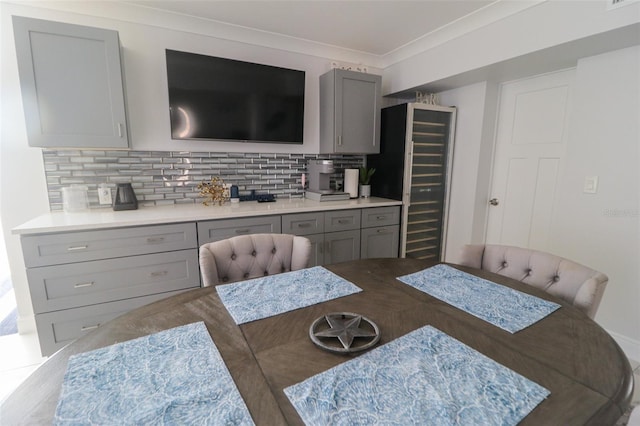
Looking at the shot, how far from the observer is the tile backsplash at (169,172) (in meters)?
2.33

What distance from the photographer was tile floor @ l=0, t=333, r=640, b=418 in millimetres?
1846

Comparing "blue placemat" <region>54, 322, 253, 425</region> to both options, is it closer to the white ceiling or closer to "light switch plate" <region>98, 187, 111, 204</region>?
"light switch plate" <region>98, 187, 111, 204</region>

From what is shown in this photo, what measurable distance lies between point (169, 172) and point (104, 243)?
0.89 m

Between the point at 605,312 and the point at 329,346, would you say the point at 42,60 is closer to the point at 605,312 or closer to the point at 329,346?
the point at 329,346

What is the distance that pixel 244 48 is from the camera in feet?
9.18

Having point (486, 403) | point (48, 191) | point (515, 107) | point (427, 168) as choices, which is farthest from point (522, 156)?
point (48, 191)

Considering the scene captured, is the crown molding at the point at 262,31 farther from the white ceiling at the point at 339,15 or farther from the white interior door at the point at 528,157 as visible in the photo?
the white interior door at the point at 528,157

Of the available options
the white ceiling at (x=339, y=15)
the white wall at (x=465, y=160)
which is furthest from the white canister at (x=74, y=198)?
the white wall at (x=465, y=160)

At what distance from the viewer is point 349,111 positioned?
3041mm

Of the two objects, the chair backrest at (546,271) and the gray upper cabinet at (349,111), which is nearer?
the chair backrest at (546,271)

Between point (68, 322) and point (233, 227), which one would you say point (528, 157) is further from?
point (68, 322)

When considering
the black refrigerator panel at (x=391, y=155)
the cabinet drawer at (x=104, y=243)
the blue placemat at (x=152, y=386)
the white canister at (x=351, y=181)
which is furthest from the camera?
the white canister at (x=351, y=181)

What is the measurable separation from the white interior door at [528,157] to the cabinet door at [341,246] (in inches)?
57.7

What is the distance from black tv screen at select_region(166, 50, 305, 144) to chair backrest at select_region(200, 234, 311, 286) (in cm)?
141
